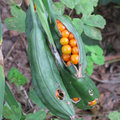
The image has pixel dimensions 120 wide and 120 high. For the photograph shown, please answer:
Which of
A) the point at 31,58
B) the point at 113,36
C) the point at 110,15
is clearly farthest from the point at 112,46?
the point at 31,58

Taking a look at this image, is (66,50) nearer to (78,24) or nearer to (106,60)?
(78,24)

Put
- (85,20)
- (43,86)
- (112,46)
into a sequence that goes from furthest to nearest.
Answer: (112,46) < (85,20) < (43,86)

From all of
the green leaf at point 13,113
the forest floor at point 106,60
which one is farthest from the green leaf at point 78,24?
the forest floor at point 106,60

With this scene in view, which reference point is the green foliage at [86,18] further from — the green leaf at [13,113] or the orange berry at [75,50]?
the green leaf at [13,113]

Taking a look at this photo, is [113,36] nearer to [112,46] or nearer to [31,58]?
[112,46]

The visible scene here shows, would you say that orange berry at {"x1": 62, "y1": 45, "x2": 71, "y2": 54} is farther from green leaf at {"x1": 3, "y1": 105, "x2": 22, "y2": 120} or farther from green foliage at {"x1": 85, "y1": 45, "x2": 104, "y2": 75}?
green foliage at {"x1": 85, "y1": 45, "x2": 104, "y2": 75}

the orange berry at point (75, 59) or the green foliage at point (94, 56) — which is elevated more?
the orange berry at point (75, 59)

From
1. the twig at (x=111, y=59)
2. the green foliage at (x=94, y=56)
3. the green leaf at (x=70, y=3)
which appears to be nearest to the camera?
the green leaf at (x=70, y=3)

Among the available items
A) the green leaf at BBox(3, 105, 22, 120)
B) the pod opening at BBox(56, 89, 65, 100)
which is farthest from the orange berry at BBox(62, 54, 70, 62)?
the green leaf at BBox(3, 105, 22, 120)
